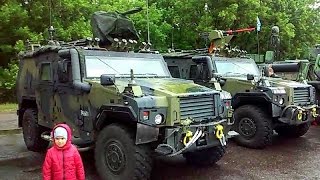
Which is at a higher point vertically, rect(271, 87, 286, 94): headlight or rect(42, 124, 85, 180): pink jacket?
rect(271, 87, 286, 94): headlight

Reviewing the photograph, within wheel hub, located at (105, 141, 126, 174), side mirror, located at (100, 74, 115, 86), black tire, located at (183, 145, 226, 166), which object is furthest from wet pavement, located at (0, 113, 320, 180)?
side mirror, located at (100, 74, 115, 86)

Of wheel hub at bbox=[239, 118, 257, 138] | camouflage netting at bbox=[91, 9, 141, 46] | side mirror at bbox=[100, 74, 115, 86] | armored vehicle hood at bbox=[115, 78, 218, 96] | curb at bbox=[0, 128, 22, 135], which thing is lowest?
curb at bbox=[0, 128, 22, 135]

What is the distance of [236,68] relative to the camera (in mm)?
9891

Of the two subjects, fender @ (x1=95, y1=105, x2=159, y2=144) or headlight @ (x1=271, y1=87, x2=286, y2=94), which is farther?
headlight @ (x1=271, y1=87, x2=286, y2=94)

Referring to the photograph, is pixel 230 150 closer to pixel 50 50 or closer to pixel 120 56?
pixel 120 56

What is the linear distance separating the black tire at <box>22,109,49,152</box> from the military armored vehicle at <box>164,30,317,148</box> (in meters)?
3.27

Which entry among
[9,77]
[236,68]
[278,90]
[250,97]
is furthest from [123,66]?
[9,77]

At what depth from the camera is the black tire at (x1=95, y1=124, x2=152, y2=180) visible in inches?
214

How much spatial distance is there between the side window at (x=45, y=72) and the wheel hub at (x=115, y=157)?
2420 mm

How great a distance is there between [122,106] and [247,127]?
3.81 metres

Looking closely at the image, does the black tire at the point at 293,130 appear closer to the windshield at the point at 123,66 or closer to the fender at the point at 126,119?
the windshield at the point at 123,66

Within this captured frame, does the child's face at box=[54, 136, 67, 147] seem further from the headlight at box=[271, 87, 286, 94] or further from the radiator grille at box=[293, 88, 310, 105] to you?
the radiator grille at box=[293, 88, 310, 105]

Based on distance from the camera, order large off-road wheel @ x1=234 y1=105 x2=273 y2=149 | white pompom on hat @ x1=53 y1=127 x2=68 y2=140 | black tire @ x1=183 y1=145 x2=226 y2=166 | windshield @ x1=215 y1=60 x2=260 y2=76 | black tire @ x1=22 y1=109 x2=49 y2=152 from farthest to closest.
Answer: windshield @ x1=215 y1=60 x2=260 y2=76
large off-road wheel @ x1=234 y1=105 x2=273 y2=149
black tire @ x1=22 y1=109 x2=49 y2=152
black tire @ x1=183 y1=145 x2=226 y2=166
white pompom on hat @ x1=53 y1=127 x2=68 y2=140

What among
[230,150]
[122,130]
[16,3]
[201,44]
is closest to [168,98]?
[122,130]
